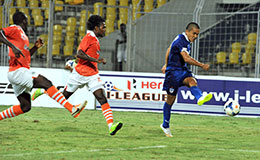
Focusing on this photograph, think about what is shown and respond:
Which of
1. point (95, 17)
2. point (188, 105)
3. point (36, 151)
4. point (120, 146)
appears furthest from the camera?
point (188, 105)

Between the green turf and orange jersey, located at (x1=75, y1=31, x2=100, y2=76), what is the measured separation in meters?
1.18

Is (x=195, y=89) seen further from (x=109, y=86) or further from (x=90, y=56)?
(x=109, y=86)

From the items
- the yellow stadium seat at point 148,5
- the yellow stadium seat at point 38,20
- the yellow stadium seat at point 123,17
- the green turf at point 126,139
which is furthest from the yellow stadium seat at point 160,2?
the green turf at point 126,139

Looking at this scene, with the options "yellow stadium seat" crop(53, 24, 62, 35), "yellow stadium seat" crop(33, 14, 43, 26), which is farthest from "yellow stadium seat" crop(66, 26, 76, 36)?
"yellow stadium seat" crop(33, 14, 43, 26)

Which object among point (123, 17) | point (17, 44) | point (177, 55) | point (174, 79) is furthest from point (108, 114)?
point (123, 17)

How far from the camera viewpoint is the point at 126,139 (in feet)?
28.3

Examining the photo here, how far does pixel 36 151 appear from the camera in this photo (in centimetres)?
690

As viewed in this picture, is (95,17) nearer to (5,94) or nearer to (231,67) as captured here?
(5,94)

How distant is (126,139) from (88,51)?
5.99 feet

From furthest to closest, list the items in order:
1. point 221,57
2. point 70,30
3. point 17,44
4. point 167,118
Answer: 1. point 70,30
2. point 221,57
3. point 167,118
4. point 17,44

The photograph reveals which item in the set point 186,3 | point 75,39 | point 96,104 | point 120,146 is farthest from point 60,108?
point 120,146

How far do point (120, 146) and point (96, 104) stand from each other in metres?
7.84

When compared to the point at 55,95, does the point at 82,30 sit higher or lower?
higher

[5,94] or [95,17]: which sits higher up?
[95,17]
